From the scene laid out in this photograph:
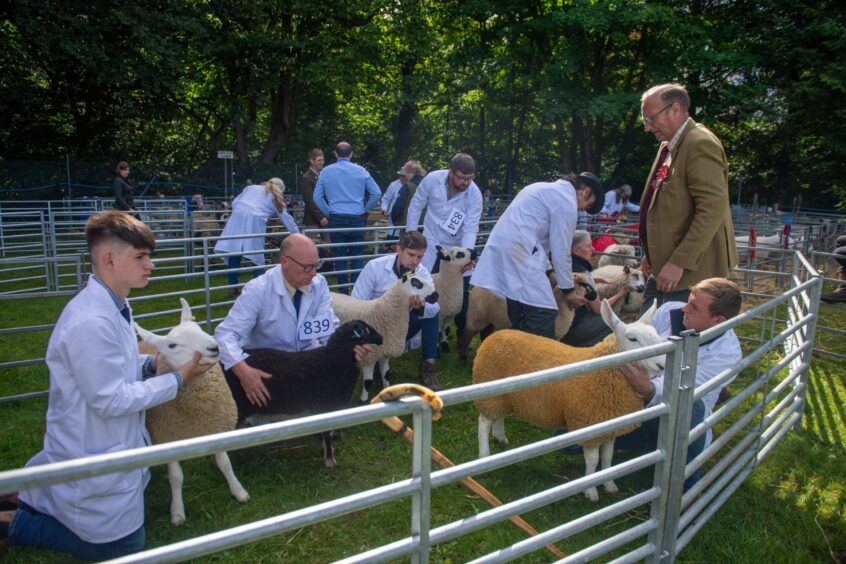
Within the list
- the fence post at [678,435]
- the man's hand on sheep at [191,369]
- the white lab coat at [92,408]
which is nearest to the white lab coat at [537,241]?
the fence post at [678,435]

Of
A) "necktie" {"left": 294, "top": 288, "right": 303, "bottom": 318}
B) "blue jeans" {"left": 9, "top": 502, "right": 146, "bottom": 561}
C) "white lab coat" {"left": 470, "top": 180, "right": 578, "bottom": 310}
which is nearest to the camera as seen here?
"blue jeans" {"left": 9, "top": 502, "right": 146, "bottom": 561}

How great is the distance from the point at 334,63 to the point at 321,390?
20.8m

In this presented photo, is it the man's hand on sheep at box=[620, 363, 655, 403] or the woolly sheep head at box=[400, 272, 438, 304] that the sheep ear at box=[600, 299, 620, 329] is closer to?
the man's hand on sheep at box=[620, 363, 655, 403]

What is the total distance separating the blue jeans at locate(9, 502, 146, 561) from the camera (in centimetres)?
245

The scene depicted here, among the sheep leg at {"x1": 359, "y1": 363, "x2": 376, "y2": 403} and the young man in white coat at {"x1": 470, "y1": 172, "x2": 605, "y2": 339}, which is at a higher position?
the young man in white coat at {"x1": 470, "y1": 172, "x2": 605, "y2": 339}

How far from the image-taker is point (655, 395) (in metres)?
3.42

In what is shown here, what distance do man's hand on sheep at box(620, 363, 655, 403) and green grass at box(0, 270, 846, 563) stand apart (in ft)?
2.48

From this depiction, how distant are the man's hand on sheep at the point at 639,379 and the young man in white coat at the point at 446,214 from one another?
321 cm

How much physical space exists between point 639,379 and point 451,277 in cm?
340

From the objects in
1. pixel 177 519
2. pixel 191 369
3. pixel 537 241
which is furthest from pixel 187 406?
pixel 537 241

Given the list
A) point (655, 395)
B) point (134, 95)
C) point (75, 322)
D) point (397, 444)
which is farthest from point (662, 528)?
point (134, 95)

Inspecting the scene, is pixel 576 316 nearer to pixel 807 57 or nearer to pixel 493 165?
pixel 807 57

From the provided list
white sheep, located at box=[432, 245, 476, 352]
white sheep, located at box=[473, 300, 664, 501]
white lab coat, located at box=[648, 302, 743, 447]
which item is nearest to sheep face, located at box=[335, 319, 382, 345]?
white sheep, located at box=[473, 300, 664, 501]

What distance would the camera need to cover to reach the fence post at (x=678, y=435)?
2.38 metres
